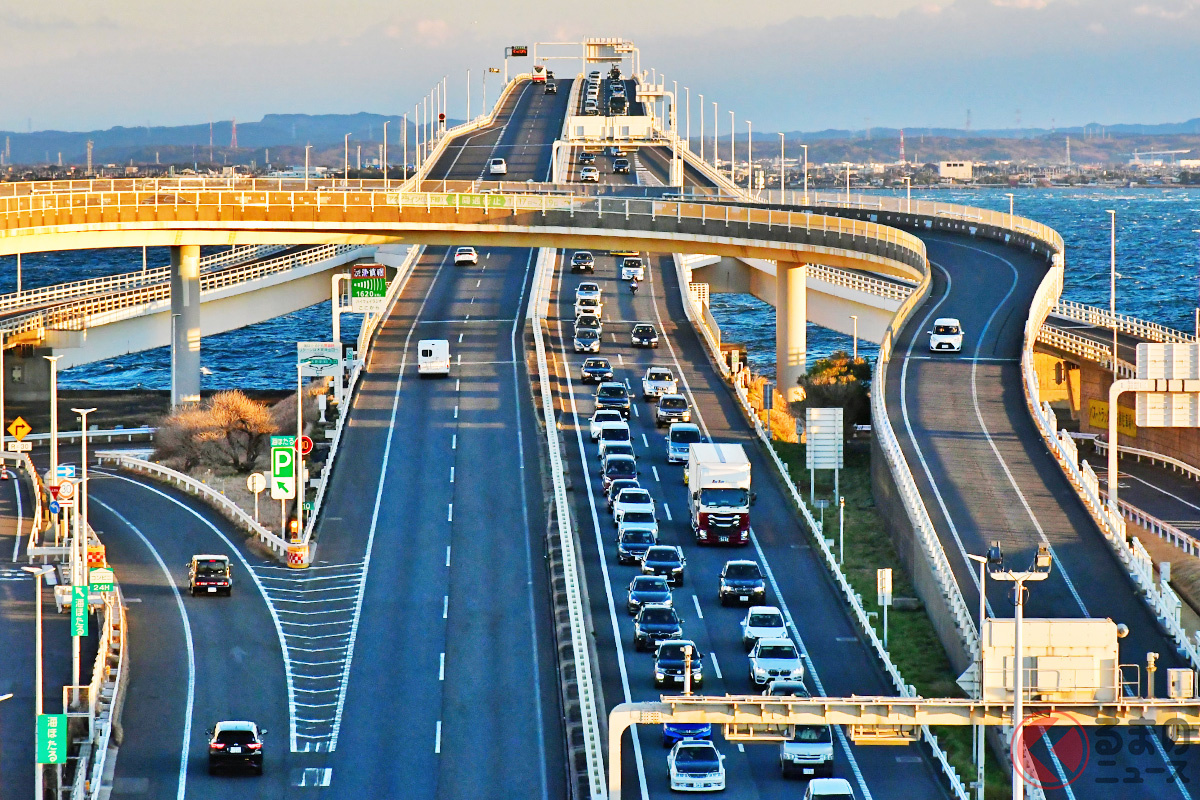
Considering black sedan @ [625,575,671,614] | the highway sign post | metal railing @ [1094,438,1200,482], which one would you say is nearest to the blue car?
black sedan @ [625,575,671,614]

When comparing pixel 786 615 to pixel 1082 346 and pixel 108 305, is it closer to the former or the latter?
pixel 1082 346

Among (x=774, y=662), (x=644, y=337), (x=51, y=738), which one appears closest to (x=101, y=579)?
(x=51, y=738)

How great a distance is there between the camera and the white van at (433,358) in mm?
88438

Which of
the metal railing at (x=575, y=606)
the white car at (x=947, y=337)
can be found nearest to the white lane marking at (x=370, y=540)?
the metal railing at (x=575, y=606)

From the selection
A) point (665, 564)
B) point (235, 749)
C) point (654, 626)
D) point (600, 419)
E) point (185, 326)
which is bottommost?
point (235, 749)

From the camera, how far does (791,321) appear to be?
4026 inches

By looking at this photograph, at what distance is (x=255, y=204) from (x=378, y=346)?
10.3 m

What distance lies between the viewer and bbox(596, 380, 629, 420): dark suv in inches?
3164

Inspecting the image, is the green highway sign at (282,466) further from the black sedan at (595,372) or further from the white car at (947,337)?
the white car at (947,337)

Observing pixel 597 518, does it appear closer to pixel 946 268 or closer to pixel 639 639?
pixel 639 639

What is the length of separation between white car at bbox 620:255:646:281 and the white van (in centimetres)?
2974

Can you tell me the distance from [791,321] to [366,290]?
934 inches

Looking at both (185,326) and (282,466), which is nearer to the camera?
(282,466)

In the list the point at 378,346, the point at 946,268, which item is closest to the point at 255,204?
the point at 378,346
